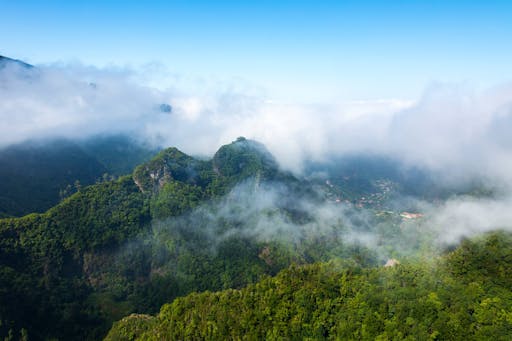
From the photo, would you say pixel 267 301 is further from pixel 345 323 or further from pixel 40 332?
pixel 40 332

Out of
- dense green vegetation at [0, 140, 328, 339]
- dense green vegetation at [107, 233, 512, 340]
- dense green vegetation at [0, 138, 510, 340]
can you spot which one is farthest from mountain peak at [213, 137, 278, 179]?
dense green vegetation at [107, 233, 512, 340]

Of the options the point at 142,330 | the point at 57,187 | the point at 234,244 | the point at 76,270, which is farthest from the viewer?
the point at 57,187

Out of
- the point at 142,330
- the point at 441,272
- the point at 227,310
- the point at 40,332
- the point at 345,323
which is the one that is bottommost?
the point at 40,332

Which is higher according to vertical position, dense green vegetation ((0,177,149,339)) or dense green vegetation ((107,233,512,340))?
dense green vegetation ((107,233,512,340))

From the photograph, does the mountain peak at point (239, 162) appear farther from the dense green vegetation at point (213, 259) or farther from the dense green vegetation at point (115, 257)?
the dense green vegetation at point (115, 257)

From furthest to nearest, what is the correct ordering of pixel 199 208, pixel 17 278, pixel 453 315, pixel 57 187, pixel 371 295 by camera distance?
pixel 57 187 < pixel 199 208 < pixel 17 278 < pixel 371 295 < pixel 453 315

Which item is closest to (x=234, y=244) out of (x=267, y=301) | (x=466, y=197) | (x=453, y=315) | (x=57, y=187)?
(x=267, y=301)

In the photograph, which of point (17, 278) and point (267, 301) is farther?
point (17, 278)

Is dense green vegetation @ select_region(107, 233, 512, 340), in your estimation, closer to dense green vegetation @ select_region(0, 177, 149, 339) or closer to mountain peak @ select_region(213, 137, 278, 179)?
dense green vegetation @ select_region(0, 177, 149, 339)

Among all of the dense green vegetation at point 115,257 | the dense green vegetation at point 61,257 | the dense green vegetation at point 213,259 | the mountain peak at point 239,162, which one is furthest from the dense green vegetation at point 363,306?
the mountain peak at point 239,162
